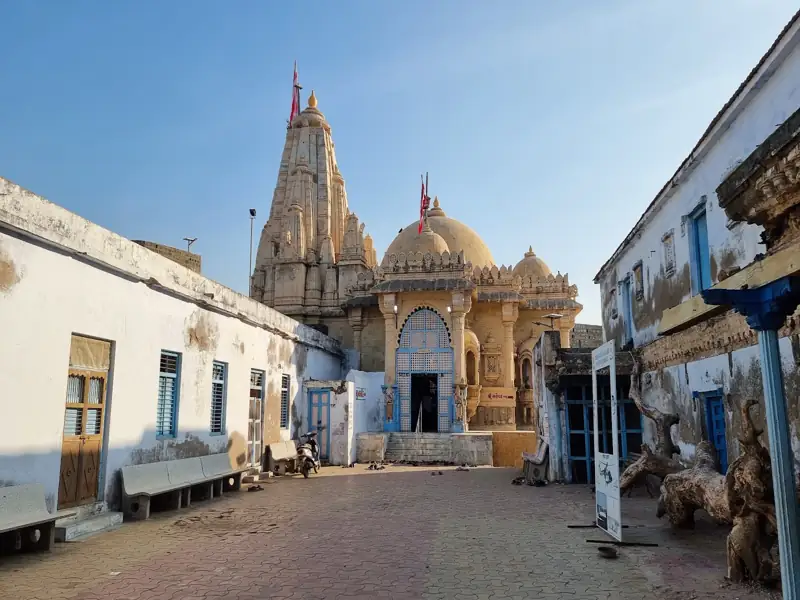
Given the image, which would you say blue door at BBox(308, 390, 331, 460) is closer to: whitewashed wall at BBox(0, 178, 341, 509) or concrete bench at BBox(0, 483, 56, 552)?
whitewashed wall at BBox(0, 178, 341, 509)

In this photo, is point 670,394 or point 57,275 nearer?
point 57,275

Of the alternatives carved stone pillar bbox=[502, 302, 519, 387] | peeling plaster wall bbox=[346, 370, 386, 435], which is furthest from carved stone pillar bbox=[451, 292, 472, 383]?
carved stone pillar bbox=[502, 302, 519, 387]

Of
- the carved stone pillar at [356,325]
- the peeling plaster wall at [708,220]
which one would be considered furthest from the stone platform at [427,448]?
the carved stone pillar at [356,325]

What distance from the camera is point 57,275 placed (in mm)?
7691

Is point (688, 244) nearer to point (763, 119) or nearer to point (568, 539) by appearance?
point (763, 119)

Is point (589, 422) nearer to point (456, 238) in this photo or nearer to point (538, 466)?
point (538, 466)

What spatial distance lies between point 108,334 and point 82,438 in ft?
4.91

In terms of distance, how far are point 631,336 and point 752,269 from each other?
34.2 feet

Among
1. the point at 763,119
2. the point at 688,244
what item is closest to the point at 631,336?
the point at 688,244

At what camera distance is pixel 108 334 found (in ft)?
28.6

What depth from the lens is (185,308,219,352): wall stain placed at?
11180mm

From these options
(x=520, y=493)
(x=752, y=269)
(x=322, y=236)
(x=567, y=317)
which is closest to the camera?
(x=752, y=269)

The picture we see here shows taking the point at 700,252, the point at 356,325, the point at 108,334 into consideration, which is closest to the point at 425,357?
the point at 356,325

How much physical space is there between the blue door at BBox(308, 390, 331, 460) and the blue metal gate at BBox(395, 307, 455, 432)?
380 centimetres
